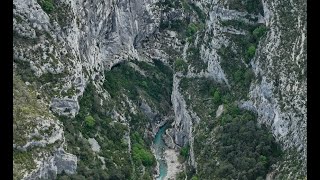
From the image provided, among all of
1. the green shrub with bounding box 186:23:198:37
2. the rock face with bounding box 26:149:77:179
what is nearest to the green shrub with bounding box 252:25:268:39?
the green shrub with bounding box 186:23:198:37

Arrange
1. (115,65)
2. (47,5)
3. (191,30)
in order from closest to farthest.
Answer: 1. (47,5)
2. (115,65)
3. (191,30)

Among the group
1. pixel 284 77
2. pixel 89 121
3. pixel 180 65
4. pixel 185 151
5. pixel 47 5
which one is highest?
pixel 47 5

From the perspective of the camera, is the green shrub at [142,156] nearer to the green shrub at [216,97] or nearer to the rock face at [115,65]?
the rock face at [115,65]

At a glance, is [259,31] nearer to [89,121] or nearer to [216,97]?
[216,97]

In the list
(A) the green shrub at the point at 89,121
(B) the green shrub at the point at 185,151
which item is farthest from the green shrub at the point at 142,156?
(A) the green shrub at the point at 89,121

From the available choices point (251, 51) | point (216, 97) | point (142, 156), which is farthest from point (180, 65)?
point (142, 156)

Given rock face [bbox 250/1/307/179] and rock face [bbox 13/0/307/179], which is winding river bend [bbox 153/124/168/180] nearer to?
rock face [bbox 13/0/307/179]
